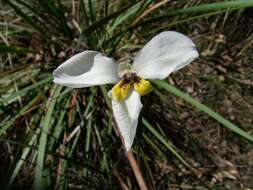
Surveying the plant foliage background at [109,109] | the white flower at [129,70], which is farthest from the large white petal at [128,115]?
the plant foliage background at [109,109]

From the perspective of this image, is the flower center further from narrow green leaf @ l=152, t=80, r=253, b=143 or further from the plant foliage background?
the plant foliage background

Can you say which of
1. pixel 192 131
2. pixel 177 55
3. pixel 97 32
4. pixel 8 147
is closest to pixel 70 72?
pixel 177 55

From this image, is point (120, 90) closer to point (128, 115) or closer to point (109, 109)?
point (128, 115)

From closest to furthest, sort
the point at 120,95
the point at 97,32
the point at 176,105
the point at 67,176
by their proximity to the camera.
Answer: the point at 120,95 < the point at 97,32 < the point at 67,176 < the point at 176,105

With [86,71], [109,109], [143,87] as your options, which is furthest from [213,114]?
[109,109]

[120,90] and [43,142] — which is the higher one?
[120,90]

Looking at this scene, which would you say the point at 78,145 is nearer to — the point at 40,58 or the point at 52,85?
the point at 52,85
